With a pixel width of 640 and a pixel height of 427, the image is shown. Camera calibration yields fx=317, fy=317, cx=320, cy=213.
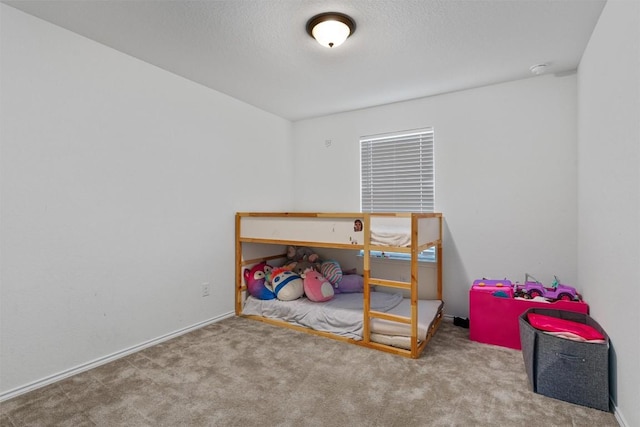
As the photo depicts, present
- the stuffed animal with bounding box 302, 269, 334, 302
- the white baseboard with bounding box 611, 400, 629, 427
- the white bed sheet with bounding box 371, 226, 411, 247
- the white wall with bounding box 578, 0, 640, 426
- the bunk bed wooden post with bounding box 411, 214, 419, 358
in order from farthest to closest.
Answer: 1. the stuffed animal with bounding box 302, 269, 334, 302
2. the white bed sheet with bounding box 371, 226, 411, 247
3. the bunk bed wooden post with bounding box 411, 214, 419, 358
4. the white baseboard with bounding box 611, 400, 629, 427
5. the white wall with bounding box 578, 0, 640, 426

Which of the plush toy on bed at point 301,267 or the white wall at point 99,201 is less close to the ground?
the white wall at point 99,201

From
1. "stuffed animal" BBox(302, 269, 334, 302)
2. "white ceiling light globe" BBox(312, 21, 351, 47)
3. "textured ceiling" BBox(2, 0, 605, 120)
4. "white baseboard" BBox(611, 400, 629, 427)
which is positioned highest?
"textured ceiling" BBox(2, 0, 605, 120)

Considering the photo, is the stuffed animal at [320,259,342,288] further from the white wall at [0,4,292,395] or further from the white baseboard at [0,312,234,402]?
the white baseboard at [0,312,234,402]

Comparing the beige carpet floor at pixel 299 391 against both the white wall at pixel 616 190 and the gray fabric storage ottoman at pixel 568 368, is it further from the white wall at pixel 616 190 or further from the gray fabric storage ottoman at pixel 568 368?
the white wall at pixel 616 190

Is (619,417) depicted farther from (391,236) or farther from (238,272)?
(238,272)

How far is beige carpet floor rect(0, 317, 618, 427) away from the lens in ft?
5.53

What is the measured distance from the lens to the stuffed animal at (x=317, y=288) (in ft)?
10.3

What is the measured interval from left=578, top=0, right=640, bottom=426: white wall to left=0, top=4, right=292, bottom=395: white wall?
3.01 meters

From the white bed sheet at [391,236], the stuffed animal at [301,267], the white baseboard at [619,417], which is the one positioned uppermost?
the white bed sheet at [391,236]

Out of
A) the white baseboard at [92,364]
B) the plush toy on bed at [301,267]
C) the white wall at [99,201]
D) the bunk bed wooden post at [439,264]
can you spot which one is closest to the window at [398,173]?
the bunk bed wooden post at [439,264]

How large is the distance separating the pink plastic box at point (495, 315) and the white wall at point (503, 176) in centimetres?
49

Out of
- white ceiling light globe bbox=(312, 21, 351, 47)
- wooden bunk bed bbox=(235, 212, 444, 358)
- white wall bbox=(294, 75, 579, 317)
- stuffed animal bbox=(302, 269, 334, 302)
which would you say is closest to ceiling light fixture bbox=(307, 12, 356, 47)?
white ceiling light globe bbox=(312, 21, 351, 47)

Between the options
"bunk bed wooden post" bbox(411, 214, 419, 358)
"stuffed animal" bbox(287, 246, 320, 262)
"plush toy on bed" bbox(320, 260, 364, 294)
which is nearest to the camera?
"bunk bed wooden post" bbox(411, 214, 419, 358)

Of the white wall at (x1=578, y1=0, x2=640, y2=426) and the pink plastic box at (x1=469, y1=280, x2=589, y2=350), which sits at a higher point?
the white wall at (x1=578, y1=0, x2=640, y2=426)
